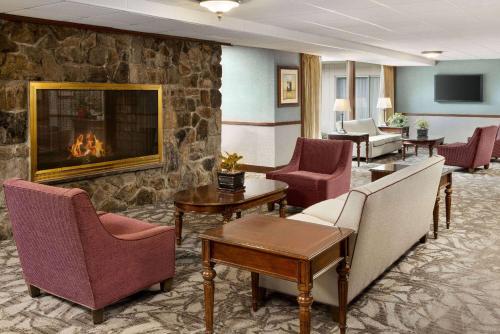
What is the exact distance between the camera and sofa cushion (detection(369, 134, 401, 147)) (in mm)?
10859

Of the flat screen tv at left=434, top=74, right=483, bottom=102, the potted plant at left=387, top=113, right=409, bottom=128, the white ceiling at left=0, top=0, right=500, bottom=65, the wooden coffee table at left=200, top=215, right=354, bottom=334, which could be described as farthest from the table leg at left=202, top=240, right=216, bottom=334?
the flat screen tv at left=434, top=74, right=483, bottom=102

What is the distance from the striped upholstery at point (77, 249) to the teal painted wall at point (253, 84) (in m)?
5.97

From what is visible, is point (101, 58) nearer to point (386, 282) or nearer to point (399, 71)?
point (386, 282)

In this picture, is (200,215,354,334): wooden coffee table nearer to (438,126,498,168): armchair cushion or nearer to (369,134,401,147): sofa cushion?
(438,126,498,168): armchair cushion

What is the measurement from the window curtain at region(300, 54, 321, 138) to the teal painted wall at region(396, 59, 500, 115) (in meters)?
4.68

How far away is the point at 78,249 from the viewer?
3.10m

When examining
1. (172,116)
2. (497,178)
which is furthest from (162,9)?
(497,178)

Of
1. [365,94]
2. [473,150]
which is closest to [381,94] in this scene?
[365,94]

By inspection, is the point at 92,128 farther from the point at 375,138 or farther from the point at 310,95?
the point at 375,138

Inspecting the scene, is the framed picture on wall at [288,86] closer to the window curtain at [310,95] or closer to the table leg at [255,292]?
the window curtain at [310,95]

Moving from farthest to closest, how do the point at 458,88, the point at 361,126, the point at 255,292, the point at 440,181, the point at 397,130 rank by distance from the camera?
1. the point at 458,88
2. the point at 397,130
3. the point at 361,126
4. the point at 440,181
5. the point at 255,292

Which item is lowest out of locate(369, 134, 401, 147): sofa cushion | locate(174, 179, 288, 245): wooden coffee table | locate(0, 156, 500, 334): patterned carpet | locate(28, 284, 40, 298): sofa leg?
locate(0, 156, 500, 334): patterned carpet

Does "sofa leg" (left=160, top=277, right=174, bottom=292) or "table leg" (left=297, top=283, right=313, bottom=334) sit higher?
"table leg" (left=297, top=283, right=313, bottom=334)

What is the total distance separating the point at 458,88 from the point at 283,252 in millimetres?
12018
